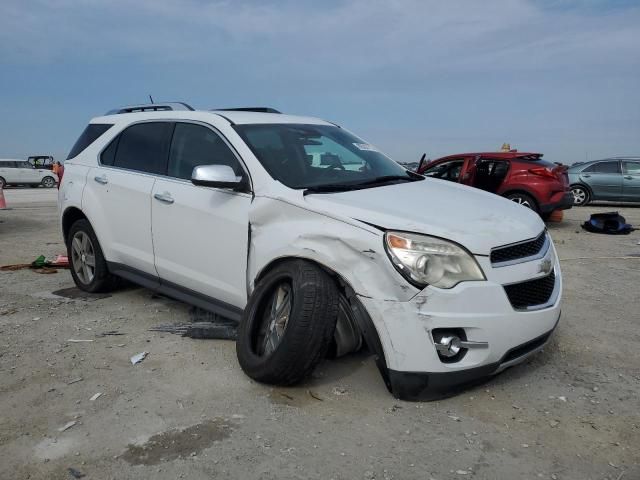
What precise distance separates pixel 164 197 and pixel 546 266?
2.69 m

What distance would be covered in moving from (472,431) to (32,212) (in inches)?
560

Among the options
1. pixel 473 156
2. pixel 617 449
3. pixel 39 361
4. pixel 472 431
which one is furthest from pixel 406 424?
pixel 473 156

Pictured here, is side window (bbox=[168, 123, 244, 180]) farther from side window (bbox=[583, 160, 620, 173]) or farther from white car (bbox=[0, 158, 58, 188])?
white car (bbox=[0, 158, 58, 188])

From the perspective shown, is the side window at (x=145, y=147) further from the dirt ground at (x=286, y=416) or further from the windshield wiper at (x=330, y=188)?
the windshield wiper at (x=330, y=188)

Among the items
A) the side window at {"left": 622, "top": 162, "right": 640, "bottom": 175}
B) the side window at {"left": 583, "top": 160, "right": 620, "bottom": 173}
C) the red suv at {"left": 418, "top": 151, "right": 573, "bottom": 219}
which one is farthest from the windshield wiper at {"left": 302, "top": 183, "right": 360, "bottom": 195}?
the side window at {"left": 622, "top": 162, "right": 640, "bottom": 175}

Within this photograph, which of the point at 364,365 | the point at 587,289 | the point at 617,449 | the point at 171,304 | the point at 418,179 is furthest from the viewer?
the point at 587,289

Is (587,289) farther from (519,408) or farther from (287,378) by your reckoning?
(287,378)

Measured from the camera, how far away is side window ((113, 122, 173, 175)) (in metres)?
4.46

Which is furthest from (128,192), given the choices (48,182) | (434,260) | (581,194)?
(48,182)

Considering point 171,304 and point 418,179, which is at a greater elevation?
point 418,179

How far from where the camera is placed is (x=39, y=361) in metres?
3.80

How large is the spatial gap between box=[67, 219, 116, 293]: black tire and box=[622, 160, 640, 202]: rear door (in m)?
15.1

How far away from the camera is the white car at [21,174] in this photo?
97.4ft

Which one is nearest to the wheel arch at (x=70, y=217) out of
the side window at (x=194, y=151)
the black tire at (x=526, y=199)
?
the side window at (x=194, y=151)
